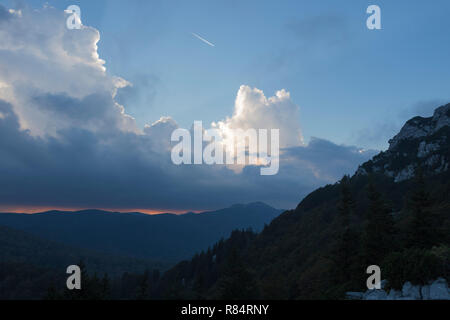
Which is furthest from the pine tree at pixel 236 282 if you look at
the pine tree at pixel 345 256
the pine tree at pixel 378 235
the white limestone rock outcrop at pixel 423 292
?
the white limestone rock outcrop at pixel 423 292

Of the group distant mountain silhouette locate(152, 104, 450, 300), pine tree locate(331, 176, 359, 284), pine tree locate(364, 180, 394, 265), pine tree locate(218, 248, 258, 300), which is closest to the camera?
distant mountain silhouette locate(152, 104, 450, 300)

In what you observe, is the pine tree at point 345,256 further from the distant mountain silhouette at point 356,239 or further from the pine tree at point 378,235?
the pine tree at point 378,235

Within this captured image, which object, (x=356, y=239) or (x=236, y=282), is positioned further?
(x=356, y=239)

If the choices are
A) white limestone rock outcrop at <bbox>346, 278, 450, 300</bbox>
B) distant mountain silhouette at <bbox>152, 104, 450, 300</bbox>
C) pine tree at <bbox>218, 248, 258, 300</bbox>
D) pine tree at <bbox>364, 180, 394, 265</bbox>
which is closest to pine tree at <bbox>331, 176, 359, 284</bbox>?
distant mountain silhouette at <bbox>152, 104, 450, 300</bbox>

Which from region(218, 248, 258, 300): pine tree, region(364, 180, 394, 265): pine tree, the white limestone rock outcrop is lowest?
region(218, 248, 258, 300): pine tree

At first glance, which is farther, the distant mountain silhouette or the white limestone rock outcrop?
the distant mountain silhouette

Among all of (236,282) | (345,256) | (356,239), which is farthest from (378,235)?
(236,282)

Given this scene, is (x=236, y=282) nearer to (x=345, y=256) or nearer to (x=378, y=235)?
(x=345, y=256)

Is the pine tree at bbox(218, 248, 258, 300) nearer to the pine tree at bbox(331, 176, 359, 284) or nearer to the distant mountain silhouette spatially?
the distant mountain silhouette

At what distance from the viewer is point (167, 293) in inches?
1017

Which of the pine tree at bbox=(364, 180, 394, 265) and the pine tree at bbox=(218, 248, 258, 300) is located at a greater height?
the pine tree at bbox=(364, 180, 394, 265)

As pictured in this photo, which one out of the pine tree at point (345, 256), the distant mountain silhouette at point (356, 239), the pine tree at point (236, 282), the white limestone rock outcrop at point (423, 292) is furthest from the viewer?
the pine tree at point (345, 256)
